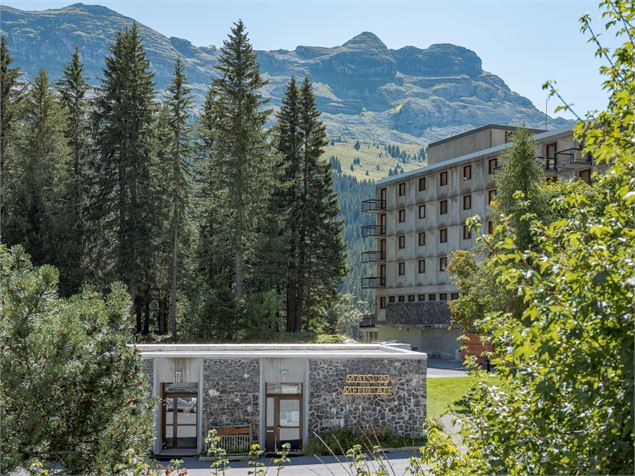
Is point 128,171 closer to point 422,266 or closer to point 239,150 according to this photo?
point 239,150

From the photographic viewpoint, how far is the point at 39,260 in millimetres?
51531

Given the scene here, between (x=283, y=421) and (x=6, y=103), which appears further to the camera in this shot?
(x=6, y=103)

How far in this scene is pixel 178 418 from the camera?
3161 centimetres

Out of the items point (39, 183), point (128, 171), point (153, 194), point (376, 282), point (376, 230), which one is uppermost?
point (128, 171)

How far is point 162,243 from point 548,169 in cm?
2726

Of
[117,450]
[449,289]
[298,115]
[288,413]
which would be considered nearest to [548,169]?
[449,289]

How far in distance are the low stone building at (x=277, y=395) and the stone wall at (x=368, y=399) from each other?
→ 4 centimetres

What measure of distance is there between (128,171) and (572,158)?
2941 centimetres

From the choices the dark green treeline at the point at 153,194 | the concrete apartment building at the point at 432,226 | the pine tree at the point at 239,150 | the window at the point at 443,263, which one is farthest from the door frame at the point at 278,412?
the window at the point at 443,263

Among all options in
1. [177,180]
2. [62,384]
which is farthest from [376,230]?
[62,384]

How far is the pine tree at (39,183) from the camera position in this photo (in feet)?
169

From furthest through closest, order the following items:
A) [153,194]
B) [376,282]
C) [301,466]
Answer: [376,282] < [153,194] < [301,466]

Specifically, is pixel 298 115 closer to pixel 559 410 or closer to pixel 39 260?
pixel 39 260

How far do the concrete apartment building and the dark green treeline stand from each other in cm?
1294
